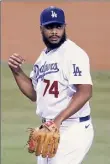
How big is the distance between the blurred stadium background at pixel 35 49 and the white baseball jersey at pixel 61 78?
11.8ft

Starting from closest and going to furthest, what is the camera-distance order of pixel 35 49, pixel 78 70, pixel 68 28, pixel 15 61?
1. pixel 78 70
2. pixel 15 61
3. pixel 35 49
4. pixel 68 28

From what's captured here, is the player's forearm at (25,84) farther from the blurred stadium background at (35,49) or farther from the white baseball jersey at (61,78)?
the blurred stadium background at (35,49)

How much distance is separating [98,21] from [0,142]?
9.79 metres

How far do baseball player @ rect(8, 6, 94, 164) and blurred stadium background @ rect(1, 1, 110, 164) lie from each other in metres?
Answer: 3.58

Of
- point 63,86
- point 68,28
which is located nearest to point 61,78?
point 63,86

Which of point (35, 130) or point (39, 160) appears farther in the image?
point (39, 160)

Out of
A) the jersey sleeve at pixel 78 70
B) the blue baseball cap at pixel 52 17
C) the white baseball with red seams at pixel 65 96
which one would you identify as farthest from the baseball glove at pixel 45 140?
the blue baseball cap at pixel 52 17

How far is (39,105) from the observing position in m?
4.54

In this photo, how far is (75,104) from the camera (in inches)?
163

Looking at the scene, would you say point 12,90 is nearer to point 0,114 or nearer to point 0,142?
point 0,114

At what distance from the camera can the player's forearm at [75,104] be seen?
13.5 ft

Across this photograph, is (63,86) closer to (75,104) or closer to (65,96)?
(65,96)

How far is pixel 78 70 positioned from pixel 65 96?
0.26 metres

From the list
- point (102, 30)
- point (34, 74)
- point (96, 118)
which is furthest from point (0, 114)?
point (102, 30)
